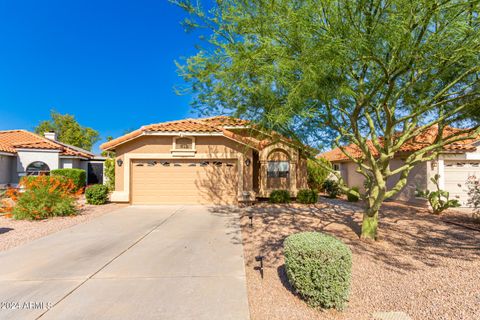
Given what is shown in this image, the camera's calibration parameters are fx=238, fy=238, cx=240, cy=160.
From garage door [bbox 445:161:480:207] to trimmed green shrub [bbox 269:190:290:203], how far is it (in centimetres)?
784

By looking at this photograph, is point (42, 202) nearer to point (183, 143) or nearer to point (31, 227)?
point (31, 227)

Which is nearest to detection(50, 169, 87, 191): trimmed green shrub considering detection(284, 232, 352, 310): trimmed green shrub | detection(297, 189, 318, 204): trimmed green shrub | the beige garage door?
the beige garage door

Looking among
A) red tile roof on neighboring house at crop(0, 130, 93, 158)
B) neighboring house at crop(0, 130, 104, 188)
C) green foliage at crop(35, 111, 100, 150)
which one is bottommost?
neighboring house at crop(0, 130, 104, 188)

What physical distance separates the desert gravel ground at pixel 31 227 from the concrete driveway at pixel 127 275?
0.50 meters

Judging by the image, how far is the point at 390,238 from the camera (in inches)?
255

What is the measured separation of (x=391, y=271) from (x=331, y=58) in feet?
13.6

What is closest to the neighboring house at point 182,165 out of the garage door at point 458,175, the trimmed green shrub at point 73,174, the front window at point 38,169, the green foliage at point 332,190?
the green foliage at point 332,190

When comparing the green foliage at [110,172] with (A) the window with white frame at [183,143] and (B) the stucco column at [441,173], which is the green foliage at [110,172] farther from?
(B) the stucco column at [441,173]

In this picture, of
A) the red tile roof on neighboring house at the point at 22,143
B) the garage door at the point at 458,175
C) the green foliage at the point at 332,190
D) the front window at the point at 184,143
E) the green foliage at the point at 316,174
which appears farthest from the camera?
the green foliage at the point at 316,174

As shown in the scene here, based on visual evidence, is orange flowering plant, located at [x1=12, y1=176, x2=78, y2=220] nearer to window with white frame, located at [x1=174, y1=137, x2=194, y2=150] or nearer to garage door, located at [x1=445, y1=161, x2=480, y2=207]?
window with white frame, located at [x1=174, y1=137, x2=194, y2=150]

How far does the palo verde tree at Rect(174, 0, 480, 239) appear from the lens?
14.0ft

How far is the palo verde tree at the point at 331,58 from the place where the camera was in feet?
14.0

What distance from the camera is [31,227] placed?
7.82 m

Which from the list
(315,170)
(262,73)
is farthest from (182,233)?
(315,170)
